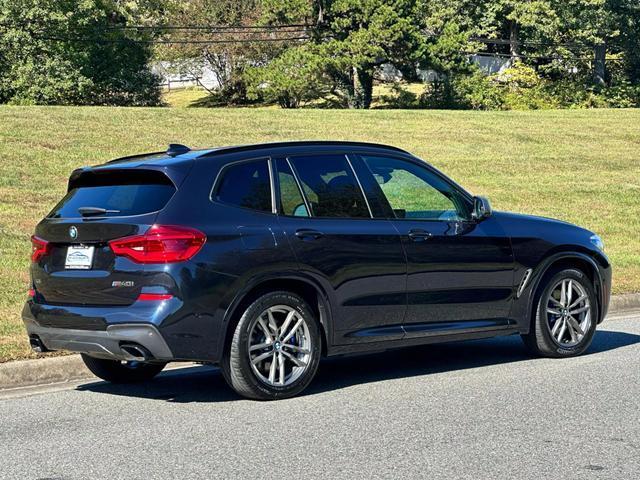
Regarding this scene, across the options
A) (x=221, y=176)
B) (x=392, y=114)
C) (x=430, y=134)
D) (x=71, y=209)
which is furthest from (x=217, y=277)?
(x=392, y=114)

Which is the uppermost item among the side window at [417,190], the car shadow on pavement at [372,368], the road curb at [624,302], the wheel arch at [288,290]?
the side window at [417,190]

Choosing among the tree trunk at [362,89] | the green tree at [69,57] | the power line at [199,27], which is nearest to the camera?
the green tree at [69,57]

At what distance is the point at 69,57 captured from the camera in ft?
176

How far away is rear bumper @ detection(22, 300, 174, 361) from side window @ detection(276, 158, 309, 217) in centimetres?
126

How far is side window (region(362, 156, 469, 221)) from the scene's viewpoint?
834 cm

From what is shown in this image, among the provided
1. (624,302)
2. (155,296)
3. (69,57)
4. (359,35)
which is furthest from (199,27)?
(155,296)

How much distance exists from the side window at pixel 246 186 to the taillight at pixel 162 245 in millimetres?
455

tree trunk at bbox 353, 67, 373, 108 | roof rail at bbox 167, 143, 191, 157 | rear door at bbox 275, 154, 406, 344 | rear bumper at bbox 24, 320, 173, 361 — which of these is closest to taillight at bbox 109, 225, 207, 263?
rear bumper at bbox 24, 320, 173, 361

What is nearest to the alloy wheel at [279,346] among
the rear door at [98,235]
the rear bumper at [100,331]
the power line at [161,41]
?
the rear bumper at [100,331]

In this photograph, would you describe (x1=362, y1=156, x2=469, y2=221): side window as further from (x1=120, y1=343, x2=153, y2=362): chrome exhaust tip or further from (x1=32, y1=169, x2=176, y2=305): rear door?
(x1=120, y1=343, x2=153, y2=362): chrome exhaust tip

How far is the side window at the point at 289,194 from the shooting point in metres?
7.69

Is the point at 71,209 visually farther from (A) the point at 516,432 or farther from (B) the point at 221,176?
(A) the point at 516,432

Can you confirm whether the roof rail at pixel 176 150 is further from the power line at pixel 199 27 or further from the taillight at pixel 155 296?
the power line at pixel 199 27

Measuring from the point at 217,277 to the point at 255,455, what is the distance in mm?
1426
